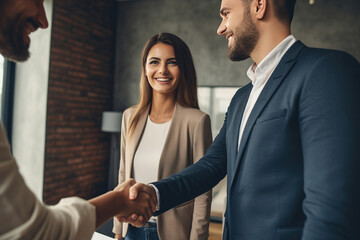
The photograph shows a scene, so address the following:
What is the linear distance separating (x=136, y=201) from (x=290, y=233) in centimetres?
65

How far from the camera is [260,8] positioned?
3.69 ft

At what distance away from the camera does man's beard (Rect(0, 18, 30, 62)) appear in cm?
85

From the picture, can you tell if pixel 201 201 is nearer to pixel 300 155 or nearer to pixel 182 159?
pixel 182 159

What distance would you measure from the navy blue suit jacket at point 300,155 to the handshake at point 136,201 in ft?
1.20

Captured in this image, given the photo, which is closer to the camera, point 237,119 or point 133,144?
point 237,119

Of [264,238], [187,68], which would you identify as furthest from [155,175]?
[264,238]

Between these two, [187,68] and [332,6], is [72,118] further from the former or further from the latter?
[332,6]

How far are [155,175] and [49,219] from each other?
3.41ft

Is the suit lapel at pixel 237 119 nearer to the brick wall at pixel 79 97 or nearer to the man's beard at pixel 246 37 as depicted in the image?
the man's beard at pixel 246 37

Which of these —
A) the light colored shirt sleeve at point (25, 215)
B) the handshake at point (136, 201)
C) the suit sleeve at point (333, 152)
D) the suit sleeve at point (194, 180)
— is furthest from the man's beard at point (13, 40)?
the suit sleeve at point (333, 152)

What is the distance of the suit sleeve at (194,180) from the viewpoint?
4.35 feet

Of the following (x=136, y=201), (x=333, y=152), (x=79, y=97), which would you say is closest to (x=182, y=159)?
(x=136, y=201)

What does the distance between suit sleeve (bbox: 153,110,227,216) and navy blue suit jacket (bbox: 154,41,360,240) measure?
0.27 m

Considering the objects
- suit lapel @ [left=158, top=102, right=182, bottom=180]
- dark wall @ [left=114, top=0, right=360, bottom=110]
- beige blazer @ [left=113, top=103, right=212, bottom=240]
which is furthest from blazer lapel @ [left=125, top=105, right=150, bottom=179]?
dark wall @ [left=114, top=0, right=360, bottom=110]
